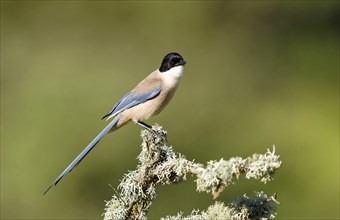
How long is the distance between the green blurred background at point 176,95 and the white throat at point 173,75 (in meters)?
2.21

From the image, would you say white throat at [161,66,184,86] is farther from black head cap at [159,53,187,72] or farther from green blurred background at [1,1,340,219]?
green blurred background at [1,1,340,219]

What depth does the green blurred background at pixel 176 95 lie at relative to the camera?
7.40 m

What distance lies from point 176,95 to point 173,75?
3762 mm

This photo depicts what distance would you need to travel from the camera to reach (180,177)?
3186mm

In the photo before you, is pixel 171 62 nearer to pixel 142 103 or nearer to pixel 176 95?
pixel 142 103

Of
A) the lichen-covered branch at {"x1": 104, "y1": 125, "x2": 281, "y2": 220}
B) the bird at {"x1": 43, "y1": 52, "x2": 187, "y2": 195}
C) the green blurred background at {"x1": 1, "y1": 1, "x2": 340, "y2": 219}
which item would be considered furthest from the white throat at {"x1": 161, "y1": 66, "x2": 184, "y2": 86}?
the green blurred background at {"x1": 1, "y1": 1, "x2": 340, "y2": 219}

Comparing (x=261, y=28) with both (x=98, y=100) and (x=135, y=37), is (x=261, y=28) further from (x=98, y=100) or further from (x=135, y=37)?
(x=98, y=100)

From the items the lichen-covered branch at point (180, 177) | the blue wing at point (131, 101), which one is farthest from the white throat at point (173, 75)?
the lichen-covered branch at point (180, 177)

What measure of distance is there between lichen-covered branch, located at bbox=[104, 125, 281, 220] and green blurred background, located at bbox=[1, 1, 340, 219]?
11.4ft

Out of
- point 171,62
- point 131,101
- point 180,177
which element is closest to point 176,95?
point 171,62

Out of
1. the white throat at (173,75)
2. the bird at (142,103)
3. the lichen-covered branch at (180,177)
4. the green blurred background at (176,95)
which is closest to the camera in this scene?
the lichen-covered branch at (180,177)

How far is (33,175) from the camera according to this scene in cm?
756

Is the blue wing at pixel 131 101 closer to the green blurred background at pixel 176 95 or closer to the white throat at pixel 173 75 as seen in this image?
the white throat at pixel 173 75

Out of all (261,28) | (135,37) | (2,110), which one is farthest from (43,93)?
(261,28)
